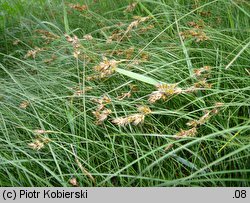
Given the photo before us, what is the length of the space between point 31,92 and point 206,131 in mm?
928

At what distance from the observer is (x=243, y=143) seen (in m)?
1.26

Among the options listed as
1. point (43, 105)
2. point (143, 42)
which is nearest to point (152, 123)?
point (43, 105)

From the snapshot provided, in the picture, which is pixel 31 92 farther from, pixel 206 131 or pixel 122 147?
pixel 206 131

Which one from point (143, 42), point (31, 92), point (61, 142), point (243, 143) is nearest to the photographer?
point (243, 143)

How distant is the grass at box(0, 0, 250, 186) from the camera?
1316mm

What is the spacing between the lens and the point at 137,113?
1402mm

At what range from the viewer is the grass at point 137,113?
4.32 feet

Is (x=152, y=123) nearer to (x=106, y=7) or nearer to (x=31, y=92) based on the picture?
(x=31, y=92)

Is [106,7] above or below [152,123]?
above

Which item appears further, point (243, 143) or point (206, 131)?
point (206, 131)

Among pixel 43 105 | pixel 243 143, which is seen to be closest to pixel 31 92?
pixel 43 105

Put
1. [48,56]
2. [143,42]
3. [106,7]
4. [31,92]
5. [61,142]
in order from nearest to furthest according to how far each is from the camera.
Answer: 1. [61,142]
2. [31,92]
3. [143,42]
4. [48,56]
5. [106,7]

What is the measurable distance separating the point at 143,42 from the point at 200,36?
553mm
